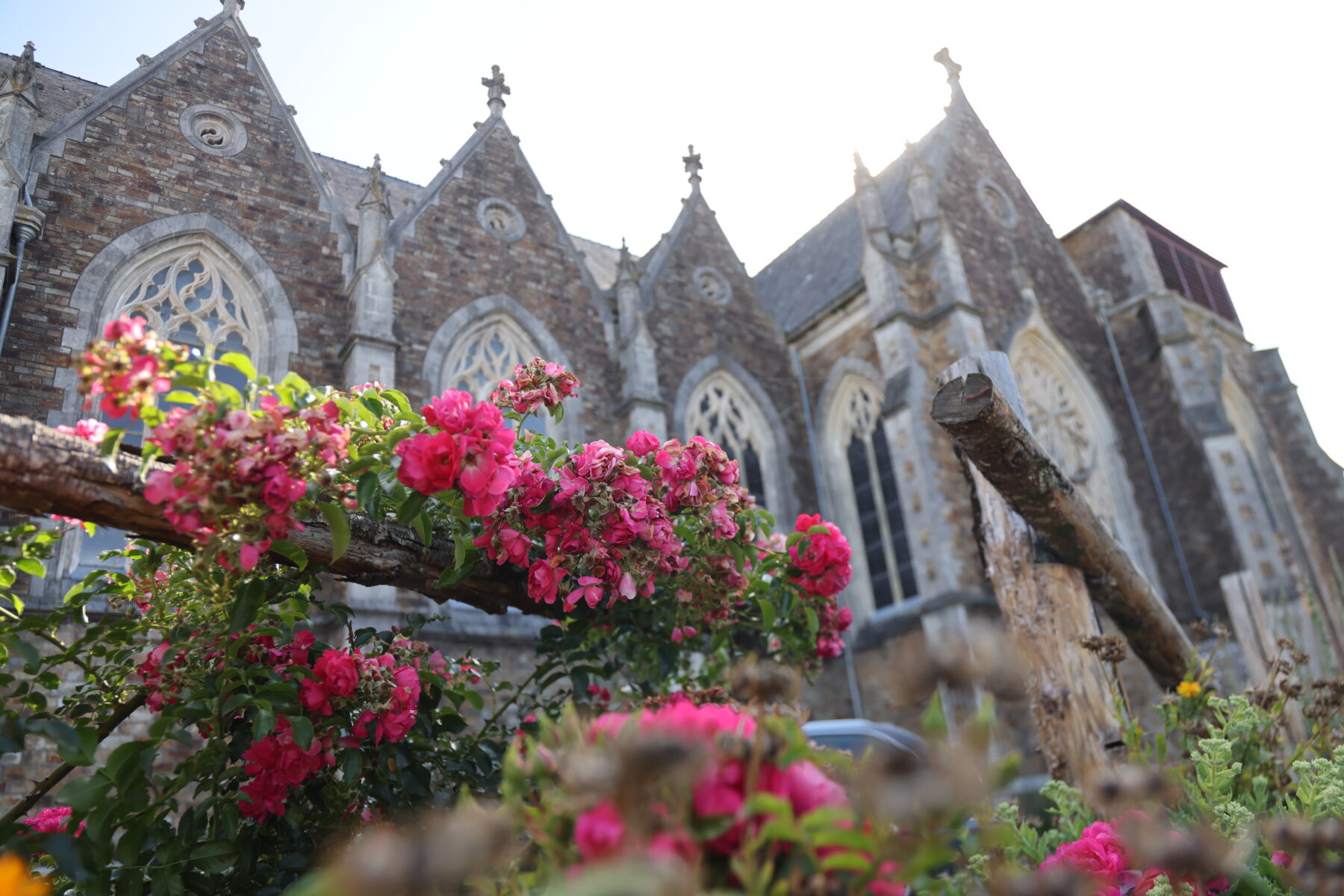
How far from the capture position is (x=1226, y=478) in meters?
14.2

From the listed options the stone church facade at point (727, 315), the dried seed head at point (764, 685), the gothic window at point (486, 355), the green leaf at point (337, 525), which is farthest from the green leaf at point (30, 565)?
the gothic window at point (486, 355)

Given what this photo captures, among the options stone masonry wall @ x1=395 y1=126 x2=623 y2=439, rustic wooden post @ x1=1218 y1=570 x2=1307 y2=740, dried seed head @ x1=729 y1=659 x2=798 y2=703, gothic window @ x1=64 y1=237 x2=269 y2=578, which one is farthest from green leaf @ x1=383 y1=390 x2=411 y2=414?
stone masonry wall @ x1=395 y1=126 x2=623 y2=439

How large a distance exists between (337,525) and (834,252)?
640 inches

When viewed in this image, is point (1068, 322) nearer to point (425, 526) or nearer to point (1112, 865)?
point (1112, 865)

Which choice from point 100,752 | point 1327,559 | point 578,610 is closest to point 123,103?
point 100,752

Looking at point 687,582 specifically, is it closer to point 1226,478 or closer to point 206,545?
point 206,545

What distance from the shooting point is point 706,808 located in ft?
3.21

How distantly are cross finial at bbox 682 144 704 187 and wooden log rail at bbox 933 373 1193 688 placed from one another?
41.6 feet

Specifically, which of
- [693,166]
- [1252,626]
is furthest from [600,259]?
[1252,626]

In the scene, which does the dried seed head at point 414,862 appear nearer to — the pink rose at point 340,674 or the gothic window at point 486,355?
the pink rose at point 340,674

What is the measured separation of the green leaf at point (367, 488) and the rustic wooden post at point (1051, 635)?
243 centimetres

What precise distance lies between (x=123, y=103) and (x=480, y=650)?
Result: 743 centimetres

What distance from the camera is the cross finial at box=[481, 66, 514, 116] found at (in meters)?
13.7

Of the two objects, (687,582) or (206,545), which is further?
(687,582)
